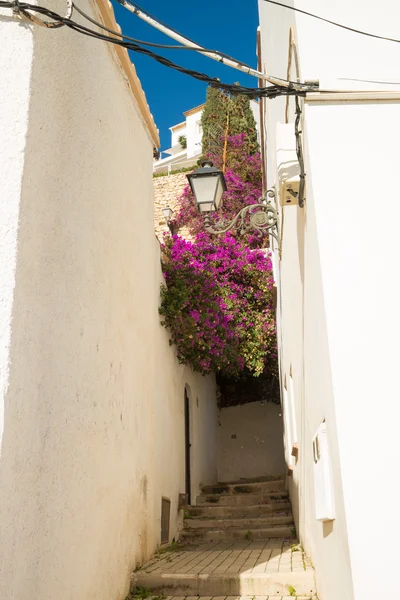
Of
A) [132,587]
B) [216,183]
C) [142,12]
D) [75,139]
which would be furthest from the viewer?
[216,183]

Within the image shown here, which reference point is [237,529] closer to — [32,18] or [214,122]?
[32,18]

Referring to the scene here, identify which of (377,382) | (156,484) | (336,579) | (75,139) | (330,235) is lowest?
(336,579)

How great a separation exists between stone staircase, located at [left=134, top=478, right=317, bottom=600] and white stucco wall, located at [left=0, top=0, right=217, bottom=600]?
17.2 inches

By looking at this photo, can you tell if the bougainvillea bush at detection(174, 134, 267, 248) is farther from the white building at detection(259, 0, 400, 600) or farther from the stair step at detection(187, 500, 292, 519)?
the white building at detection(259, 0, 400, 600)

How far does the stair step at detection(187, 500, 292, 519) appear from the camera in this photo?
28.9 ft

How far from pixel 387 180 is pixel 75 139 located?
94.1 inches

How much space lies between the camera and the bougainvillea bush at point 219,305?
8.53 meters

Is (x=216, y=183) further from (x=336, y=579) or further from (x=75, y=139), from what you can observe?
(x=336, y=579)

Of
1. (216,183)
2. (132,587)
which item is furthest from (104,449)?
(216,183)

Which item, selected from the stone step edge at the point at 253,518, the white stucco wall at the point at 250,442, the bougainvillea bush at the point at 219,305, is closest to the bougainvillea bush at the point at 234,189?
the bougainvillea bush at the point at 219,305

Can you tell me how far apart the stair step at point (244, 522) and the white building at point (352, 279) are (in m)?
3.85

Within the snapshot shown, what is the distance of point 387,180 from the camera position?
3.48 m

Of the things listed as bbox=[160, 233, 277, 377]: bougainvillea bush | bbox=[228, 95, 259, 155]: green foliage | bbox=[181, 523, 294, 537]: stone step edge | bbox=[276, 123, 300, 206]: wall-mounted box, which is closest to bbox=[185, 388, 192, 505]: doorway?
bbox=[160, 233, 277, 377]: bougainvillea bush

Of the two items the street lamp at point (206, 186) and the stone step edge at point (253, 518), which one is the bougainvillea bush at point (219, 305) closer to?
the street lamp at point (206, 186)
